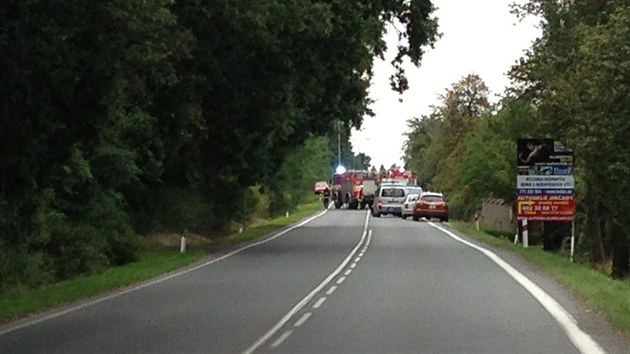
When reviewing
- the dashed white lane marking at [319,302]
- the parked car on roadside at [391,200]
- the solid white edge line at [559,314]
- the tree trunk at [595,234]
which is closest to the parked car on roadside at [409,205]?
the parked car on roadside at [391,200]

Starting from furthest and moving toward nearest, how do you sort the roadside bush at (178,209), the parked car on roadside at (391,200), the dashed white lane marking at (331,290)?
the parked car on roadside at (391,200), the roadside bush at (178,209), the dashed white lane marking at (331,290)

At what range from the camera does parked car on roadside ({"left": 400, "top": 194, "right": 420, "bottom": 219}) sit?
72.8 m

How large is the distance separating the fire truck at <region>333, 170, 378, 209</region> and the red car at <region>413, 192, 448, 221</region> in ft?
76.6

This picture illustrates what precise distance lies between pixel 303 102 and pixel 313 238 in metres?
7.83

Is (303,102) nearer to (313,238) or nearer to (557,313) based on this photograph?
(313,238)

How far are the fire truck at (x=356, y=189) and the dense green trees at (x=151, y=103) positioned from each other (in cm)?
4039

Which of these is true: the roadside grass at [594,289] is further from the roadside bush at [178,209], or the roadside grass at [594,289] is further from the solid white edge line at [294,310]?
the roadside bush at [178,209]

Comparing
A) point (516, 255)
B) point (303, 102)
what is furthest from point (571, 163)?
point (303, 102)

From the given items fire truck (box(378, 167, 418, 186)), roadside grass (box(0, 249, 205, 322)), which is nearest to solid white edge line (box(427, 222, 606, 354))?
roadside grass (box(0, 249, 205, 322))

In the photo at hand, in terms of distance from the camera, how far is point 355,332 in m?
17.2

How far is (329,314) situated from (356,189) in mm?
75658

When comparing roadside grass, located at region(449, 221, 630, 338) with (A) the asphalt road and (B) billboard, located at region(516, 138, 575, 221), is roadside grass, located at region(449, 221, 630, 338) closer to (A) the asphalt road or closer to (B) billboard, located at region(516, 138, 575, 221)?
(A) the asphalt road

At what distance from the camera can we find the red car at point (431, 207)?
69000 millimetres

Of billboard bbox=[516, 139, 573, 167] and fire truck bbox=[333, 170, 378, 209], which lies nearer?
billboard bbox=[516, 139, 573, 167]
